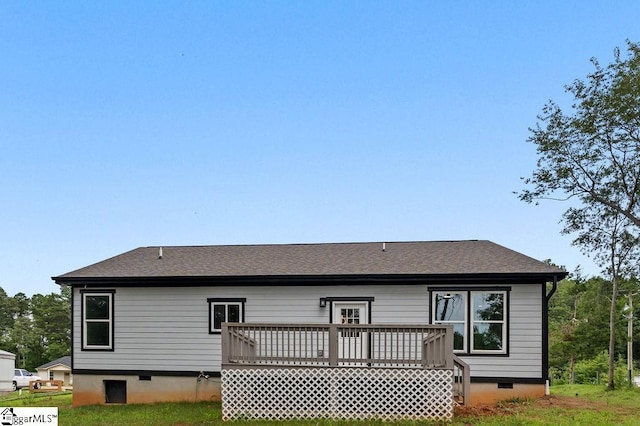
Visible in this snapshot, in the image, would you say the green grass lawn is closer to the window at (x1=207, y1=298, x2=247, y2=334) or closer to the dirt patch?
the dirt patch

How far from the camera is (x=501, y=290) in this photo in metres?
12.3

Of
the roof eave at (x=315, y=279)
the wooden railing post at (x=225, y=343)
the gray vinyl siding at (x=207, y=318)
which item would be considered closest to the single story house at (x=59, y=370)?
the gray vinyl siding at (x=207, y=318)

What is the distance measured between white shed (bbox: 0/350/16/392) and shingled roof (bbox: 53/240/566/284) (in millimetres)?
30797

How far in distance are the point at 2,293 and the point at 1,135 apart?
4621cm

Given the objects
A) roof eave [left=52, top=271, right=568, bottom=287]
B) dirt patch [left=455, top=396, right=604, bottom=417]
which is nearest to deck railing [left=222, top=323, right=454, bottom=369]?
dirt patch [left=455, top=396, right=604, bottom=417]

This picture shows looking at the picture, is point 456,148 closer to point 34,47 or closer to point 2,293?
point 34,47

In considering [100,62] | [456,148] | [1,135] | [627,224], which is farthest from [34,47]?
[627,224]

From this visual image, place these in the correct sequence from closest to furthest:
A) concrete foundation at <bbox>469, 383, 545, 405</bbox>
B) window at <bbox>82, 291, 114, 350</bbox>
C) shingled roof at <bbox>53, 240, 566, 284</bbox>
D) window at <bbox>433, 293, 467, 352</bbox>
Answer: concrete foundation at <bbox>469, 383, 545, 405</bbox>, window at <bbox>433, 293, 467, 352</bbox>, shingled roof at <bbox>53, 240, 566, 284</bbox>, window at <bbox>82, 291, 114, 350</bbox>

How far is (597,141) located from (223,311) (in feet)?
40.2

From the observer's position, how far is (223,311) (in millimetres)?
13445

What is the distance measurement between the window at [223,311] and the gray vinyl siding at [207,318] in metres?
0.10

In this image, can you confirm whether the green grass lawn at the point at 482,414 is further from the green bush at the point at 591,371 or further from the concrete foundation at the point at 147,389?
the green bush at the point at 591,371

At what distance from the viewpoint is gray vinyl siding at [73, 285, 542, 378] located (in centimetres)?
1218

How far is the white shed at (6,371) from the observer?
39.9m
